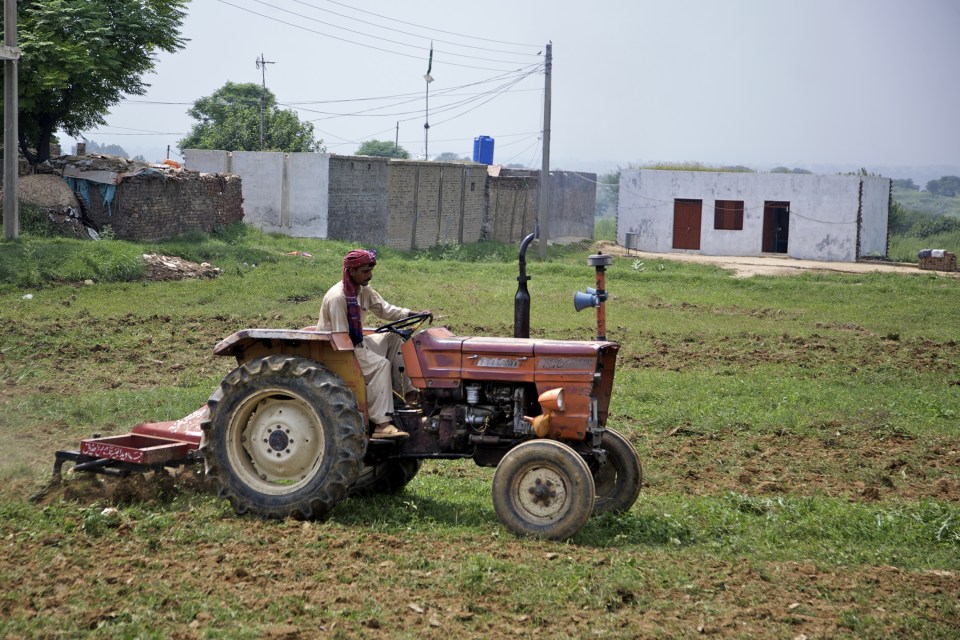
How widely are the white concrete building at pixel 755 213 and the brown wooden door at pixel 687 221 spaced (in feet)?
0.13

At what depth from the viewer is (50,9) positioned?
23.8m

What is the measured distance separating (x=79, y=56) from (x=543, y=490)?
832 inches

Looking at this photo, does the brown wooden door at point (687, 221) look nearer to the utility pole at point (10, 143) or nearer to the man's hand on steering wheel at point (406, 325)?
the utility pole at point (10, 143)

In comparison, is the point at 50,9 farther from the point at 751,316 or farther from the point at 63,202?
the point at 751,316

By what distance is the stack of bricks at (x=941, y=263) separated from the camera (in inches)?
1364

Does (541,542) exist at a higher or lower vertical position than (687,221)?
lower

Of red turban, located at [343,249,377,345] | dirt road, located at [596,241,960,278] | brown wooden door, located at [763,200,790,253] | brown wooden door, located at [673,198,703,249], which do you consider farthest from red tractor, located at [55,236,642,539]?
brown wooden door, located at [763,200,790,253]

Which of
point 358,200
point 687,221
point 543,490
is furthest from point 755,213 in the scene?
point 543,490

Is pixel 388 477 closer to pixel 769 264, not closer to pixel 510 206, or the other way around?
pixel 769 264

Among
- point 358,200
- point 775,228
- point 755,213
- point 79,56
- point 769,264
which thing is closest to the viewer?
point 79,56

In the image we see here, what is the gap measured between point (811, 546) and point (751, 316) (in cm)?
1385

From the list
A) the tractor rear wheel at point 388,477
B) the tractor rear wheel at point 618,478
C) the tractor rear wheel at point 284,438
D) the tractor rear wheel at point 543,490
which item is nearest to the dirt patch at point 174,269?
the tractor rear wheel at point 388,477

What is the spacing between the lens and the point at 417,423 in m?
7.25

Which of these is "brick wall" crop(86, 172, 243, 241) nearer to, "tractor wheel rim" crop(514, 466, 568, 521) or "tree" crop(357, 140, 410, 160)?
"tractor wheel rim" crop(514, 466, 568, 521)
